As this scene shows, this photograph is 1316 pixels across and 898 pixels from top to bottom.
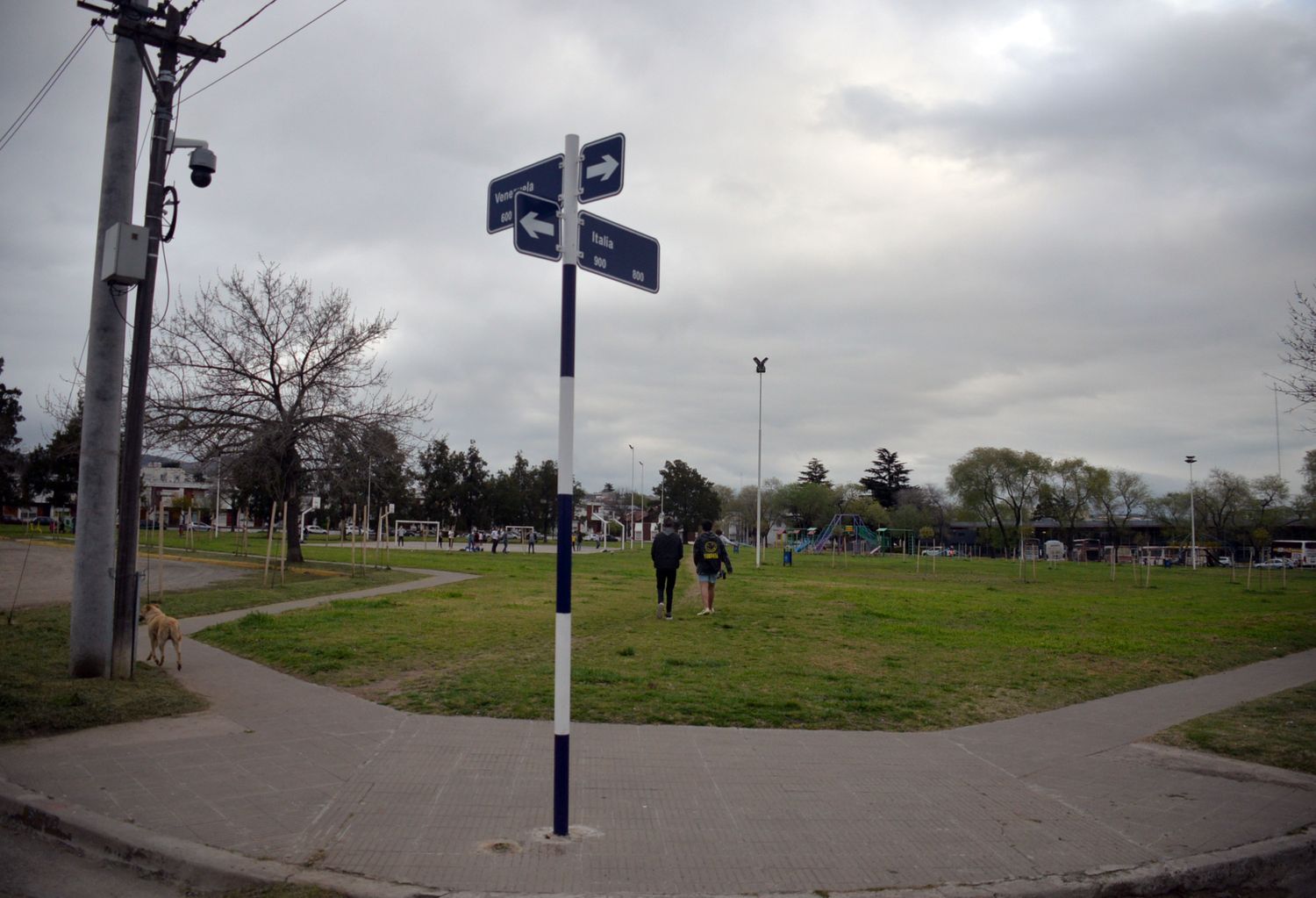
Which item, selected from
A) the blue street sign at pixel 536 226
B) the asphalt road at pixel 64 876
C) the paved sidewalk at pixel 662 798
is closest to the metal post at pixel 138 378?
the paved sidewalk at pixel 662 798

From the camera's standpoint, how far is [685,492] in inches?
4491

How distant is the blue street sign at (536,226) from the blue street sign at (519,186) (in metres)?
0.10

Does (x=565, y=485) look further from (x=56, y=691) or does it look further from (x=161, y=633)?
(x=161, y=633)

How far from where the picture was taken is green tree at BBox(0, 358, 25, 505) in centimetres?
6188

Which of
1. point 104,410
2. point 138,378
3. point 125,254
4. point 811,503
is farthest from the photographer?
point 811,503

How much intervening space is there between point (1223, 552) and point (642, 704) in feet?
314

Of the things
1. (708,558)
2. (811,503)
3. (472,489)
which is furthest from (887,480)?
(708,558)

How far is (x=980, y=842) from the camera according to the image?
5.13 m

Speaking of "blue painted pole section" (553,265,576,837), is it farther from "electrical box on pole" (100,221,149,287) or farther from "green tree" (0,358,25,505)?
"green tree" (0,358,25,505)

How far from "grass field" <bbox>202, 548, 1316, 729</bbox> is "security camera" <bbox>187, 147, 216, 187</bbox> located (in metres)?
5.42

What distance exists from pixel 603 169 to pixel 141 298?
6624mm

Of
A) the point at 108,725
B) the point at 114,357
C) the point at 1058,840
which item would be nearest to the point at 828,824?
the point at 1058,840

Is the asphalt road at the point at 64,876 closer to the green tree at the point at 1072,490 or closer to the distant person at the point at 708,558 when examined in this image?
the distant person at the point at 708,558

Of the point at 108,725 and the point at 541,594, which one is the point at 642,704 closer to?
the point at 108,725
